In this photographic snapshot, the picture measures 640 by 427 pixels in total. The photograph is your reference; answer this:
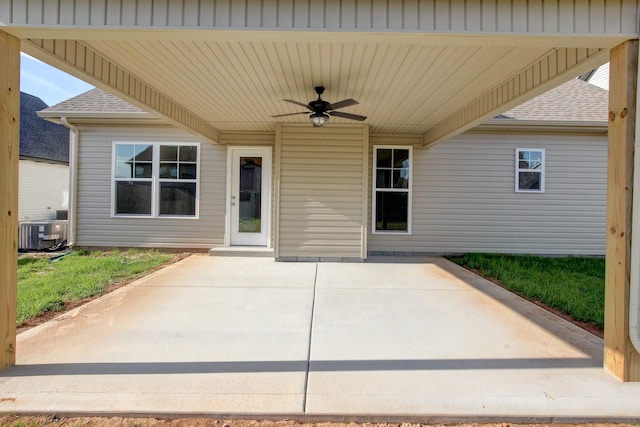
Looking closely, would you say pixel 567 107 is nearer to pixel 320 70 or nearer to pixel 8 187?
pixel 320 70

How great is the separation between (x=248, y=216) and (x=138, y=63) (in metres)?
4.20

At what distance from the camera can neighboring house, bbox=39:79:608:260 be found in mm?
7664

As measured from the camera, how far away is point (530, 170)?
7746 millimetres

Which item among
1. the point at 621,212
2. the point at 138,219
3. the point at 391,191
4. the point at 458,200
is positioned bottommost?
the point at 138,219

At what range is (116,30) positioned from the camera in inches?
99.5

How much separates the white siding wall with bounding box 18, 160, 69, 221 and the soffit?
32.7 feet

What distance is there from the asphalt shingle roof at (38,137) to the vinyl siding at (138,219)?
6746 mm

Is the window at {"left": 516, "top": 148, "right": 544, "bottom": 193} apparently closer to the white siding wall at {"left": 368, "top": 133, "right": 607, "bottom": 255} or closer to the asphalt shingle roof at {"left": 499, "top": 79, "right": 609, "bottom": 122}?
the white siding wall at {"left": 368, "top": 133, "right": 607, "bottom": 255}

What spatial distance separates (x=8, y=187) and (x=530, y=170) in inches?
337

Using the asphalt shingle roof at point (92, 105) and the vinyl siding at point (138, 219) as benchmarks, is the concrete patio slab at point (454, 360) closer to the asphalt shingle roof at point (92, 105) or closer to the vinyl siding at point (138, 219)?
the vinyl siding at point (138, 219)

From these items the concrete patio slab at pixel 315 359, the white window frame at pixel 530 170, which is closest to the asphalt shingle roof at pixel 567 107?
the white window frame at pixel 530 170

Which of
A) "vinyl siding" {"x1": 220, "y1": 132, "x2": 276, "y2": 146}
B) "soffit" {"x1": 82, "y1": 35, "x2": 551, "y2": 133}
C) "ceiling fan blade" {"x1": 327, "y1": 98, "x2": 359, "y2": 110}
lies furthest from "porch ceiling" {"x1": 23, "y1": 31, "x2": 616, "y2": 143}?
"vinyl siding" {"x1": 220, "y1": 132, "x2": 276, "y2": 146}

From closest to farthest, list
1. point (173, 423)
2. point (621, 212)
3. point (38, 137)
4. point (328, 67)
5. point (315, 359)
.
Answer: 1. point (173, 423)
2. point (621, 212)
3. point (315, 359)
4. point (328, 67)
5. point (38, 137)

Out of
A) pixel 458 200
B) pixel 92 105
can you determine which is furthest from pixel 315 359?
pixel 92 105
